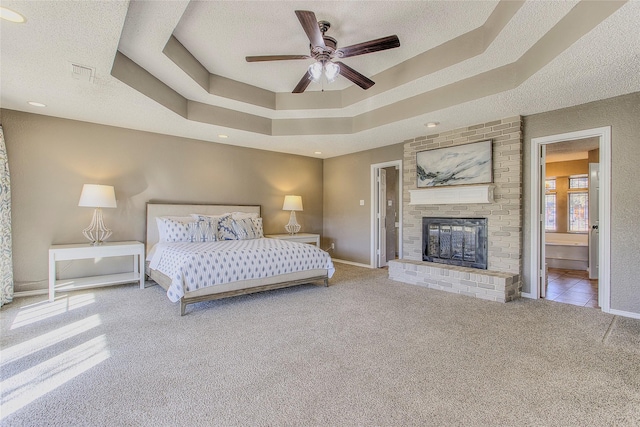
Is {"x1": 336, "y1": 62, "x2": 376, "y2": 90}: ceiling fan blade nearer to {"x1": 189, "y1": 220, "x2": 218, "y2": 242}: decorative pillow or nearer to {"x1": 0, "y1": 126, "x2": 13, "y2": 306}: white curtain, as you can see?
{"x1": 189, "y1": 220, "x2": 218, "y2": 242}: decorative pillow

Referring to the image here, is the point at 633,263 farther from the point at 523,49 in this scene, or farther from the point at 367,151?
the point at 367,151

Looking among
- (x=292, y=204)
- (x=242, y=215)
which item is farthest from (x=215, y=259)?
(x=292, y=204)

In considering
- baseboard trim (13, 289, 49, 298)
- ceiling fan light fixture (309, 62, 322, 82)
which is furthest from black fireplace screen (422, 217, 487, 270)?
baseboard trim (13, 289, 49, 298)

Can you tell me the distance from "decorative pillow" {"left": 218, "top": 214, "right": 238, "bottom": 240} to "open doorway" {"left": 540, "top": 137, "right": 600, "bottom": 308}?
4.44m

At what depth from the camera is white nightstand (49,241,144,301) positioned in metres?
3.63

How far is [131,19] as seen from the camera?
93.7 inches

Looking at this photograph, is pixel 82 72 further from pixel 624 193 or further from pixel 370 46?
pixel 624 193

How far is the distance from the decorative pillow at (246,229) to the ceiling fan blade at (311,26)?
317cm

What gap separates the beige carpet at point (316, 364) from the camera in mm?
1669

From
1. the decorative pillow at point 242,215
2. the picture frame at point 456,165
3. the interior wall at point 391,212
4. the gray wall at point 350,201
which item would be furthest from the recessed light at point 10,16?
the interior wall at point 391,212

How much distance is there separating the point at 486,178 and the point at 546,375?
9.15 ft

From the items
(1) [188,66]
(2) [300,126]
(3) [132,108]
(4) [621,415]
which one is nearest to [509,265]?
(4) [621,415]

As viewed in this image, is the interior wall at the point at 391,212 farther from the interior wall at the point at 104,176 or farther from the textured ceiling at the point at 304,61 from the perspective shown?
the interior wall at the point at 104,176

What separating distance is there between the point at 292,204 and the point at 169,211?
222cm
